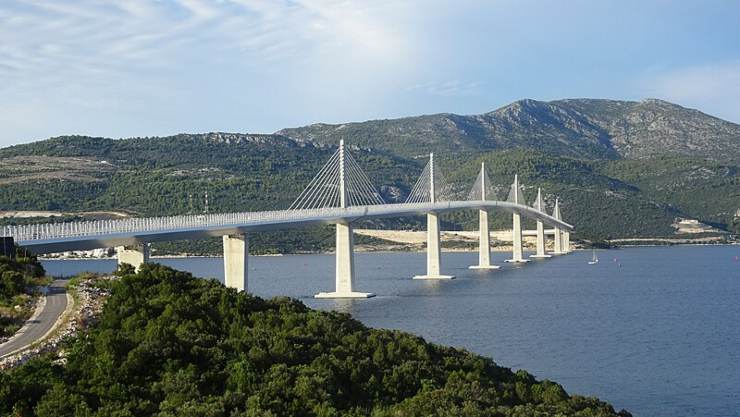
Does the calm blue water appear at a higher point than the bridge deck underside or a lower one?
lower

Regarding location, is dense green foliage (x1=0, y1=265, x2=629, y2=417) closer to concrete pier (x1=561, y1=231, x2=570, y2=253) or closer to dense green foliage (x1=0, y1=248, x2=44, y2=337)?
dense green foliage (x1=0, y1=248, x2=44, y2=337)

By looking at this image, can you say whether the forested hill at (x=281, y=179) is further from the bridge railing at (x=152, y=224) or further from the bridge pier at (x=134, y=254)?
the bridge pier at (x=134, y=254)

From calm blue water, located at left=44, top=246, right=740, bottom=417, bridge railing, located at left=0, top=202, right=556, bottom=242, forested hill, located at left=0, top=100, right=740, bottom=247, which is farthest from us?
forested hill, located at left=0, top=100, right=740, bottom=247

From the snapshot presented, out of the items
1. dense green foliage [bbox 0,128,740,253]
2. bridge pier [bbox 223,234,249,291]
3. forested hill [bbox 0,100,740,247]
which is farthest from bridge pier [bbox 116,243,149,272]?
forested hill [bbox 0,100,740,247]

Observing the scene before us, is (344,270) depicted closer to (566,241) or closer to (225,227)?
(225,227)

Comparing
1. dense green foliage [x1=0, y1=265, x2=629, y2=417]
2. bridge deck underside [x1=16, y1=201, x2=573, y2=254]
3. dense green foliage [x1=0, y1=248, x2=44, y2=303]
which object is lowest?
dense green foliage [x1=0, y1=265, x2=629, y2=417]

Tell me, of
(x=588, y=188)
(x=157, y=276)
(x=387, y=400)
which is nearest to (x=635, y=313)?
(x=157, y=276)

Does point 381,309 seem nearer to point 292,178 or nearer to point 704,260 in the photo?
point 704,260
